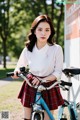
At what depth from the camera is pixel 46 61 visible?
13.4 feet

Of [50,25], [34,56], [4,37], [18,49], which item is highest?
[50,25]

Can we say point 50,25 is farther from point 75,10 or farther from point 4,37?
point 4,37

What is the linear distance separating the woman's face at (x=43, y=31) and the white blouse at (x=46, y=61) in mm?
105

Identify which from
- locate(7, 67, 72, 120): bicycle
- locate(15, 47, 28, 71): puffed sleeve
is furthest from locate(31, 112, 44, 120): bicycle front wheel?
locate(15, 47, 28, 71): puffed sleeve

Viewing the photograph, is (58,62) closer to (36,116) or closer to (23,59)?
(23,59)

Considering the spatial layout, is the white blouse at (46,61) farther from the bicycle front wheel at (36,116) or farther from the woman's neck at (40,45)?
the bicycle front wheel at (36,116)

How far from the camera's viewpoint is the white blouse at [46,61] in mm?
4078

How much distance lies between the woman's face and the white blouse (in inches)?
4.1

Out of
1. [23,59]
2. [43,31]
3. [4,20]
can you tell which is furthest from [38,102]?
[4,20]

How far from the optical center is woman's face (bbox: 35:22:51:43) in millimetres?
4078

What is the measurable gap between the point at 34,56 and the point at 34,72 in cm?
17

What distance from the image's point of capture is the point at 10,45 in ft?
163

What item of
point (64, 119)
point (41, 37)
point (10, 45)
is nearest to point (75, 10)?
point (64, 119)

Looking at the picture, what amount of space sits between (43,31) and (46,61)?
32cm
